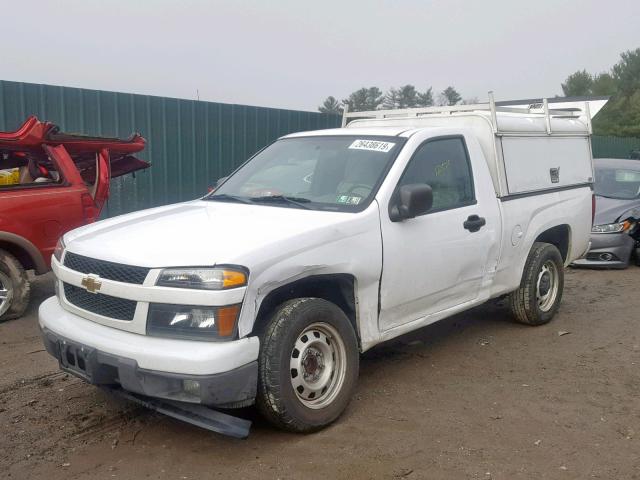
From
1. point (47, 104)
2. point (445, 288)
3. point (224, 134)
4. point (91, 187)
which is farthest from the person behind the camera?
point (224, 134)

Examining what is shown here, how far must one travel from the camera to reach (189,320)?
11.2 ft

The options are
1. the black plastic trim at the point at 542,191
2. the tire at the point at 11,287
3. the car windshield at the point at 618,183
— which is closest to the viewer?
the black plastic trim at the point at 542,191

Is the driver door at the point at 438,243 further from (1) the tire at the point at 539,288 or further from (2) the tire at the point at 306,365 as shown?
(1) the tire at the point at 539,288

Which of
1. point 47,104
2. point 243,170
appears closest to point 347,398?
point 243,170

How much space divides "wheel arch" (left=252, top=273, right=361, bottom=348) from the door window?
0.87 meters

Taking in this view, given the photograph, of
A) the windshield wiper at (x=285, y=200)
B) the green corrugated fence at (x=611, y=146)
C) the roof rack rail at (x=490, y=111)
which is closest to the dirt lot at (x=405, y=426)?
the windshield wiper at (x=285, y=200)

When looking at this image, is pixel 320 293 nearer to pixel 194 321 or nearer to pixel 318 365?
pixel 318 365

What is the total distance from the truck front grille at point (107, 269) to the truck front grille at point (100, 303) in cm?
11

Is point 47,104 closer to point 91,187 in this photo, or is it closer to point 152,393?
point 91,187

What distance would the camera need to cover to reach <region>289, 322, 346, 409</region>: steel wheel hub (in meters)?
3.80

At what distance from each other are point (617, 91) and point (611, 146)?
52.2m

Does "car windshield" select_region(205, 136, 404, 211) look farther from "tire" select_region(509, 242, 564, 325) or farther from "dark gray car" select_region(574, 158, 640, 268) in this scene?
"dark gray car" select_region(574, 158, 640, 268)

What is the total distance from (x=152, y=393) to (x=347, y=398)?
4.05 feet

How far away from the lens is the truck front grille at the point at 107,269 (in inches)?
138
